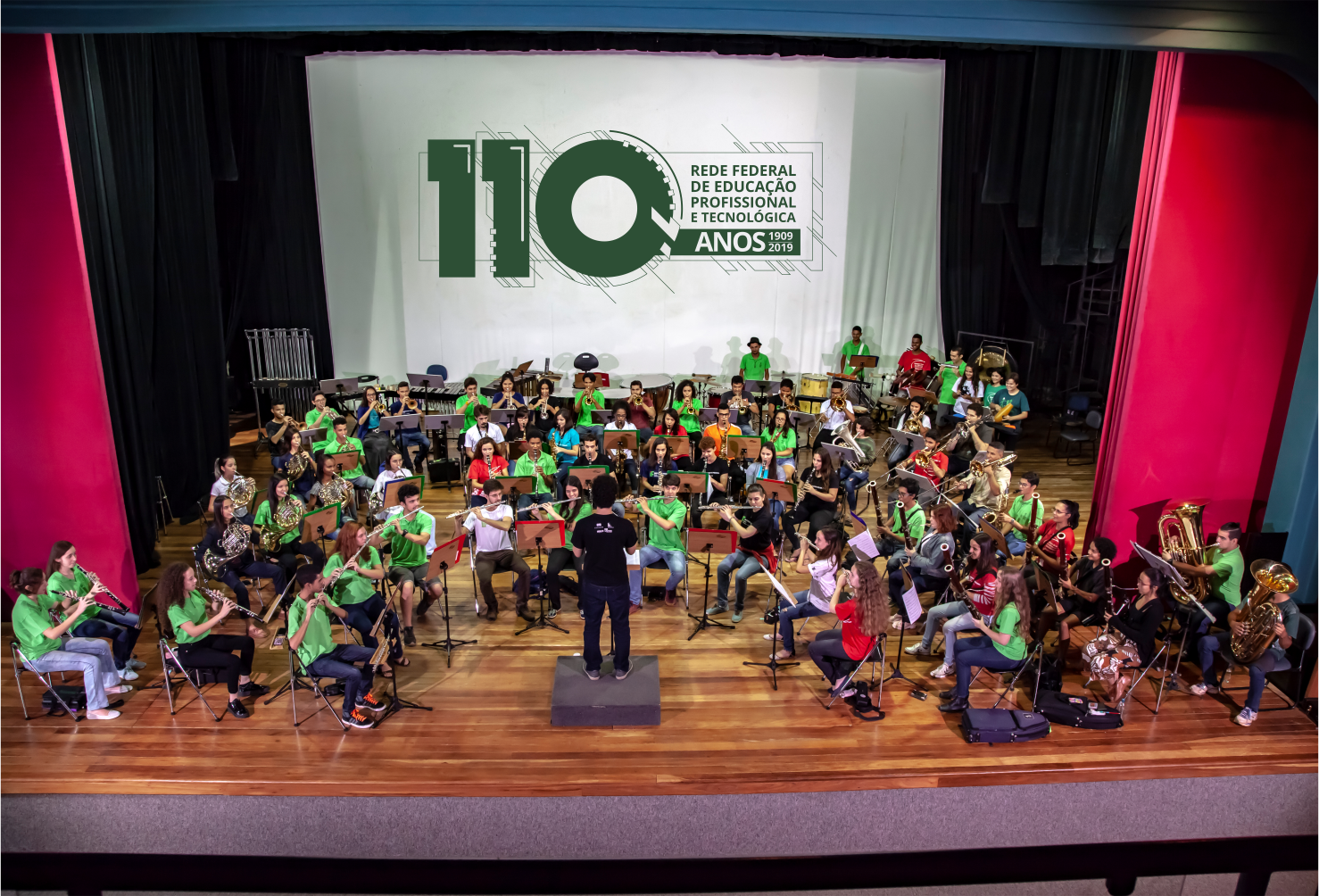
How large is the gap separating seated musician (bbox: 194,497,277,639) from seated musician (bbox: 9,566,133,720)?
107 cm

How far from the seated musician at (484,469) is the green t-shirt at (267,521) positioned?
4.94 ft

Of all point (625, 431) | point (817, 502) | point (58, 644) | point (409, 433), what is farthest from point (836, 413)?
point (58, 644)

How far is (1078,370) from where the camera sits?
519 inches

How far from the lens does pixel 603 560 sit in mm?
6027

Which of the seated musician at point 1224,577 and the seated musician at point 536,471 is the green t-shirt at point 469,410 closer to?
the seated musician at point 536,471

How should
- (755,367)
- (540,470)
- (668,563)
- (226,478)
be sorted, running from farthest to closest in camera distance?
(755,367) → (540,470) → (226,478) → (668,563)

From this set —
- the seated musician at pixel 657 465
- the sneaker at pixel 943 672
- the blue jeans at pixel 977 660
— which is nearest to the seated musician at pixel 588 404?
the seated musician at pixel 657 465

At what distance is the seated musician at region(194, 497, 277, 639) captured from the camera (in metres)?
7.20

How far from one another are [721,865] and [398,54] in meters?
13.5

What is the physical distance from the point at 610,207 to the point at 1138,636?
30.1 ft

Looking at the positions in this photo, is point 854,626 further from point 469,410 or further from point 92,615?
point 469,410

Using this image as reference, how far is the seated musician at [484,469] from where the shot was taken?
8352mm

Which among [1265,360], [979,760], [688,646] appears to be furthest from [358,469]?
[1265,360]

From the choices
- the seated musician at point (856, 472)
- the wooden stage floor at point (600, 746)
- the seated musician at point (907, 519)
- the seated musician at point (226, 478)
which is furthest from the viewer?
the seated musician at point (856, 472)
